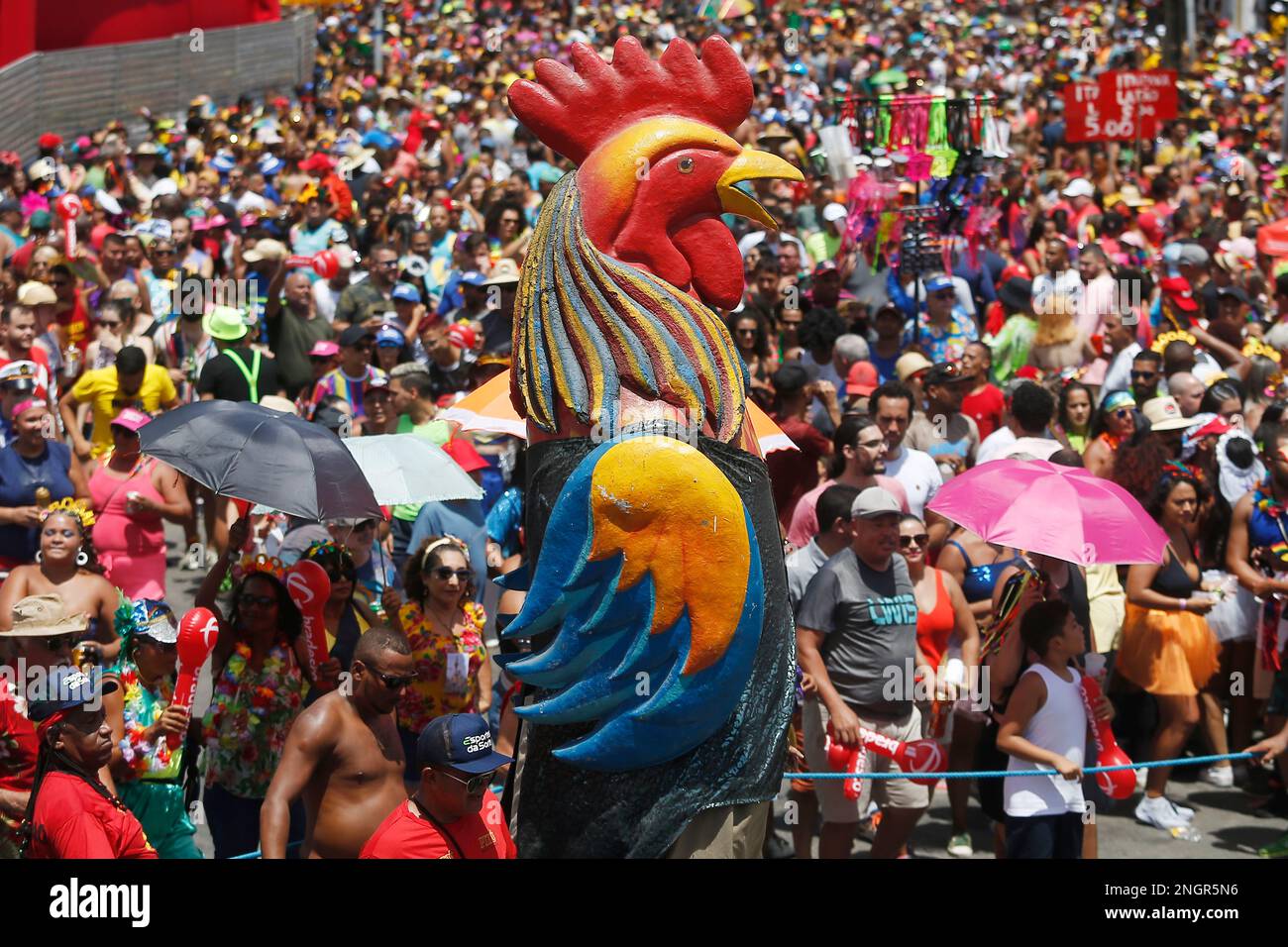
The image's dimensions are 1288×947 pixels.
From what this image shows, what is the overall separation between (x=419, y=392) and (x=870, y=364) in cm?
287

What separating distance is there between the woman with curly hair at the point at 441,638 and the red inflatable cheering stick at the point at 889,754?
1.54 meters

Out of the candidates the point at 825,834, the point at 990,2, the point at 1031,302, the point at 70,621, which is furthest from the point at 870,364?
the point at 990,2

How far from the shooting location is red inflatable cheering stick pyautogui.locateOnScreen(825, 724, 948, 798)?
7340 mm

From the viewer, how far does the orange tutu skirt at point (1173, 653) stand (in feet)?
29.0

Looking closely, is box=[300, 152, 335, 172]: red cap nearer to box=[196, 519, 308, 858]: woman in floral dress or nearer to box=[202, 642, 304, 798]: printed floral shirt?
box=[196, 519, 308, 858]: woman in floral dress

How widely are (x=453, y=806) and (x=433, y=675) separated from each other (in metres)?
2.22

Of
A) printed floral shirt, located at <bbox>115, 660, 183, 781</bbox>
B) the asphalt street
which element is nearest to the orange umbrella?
printed floral shirt, located at <bbox>115, 660, 183, 781</bbox>

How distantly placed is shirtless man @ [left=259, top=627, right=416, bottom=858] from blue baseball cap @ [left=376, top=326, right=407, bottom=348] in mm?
5336

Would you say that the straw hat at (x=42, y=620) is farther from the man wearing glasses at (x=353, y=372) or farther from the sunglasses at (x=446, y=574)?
the man wearing glasses at (x=353, y=372)

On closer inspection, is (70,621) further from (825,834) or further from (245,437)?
(825,834)


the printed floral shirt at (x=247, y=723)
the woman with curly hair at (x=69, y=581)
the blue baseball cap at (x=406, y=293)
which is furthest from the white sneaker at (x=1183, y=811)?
the blue baseball cap at (x=406, y=293)

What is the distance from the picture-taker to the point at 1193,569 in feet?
29.7

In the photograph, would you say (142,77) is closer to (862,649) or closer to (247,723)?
(247,723)
